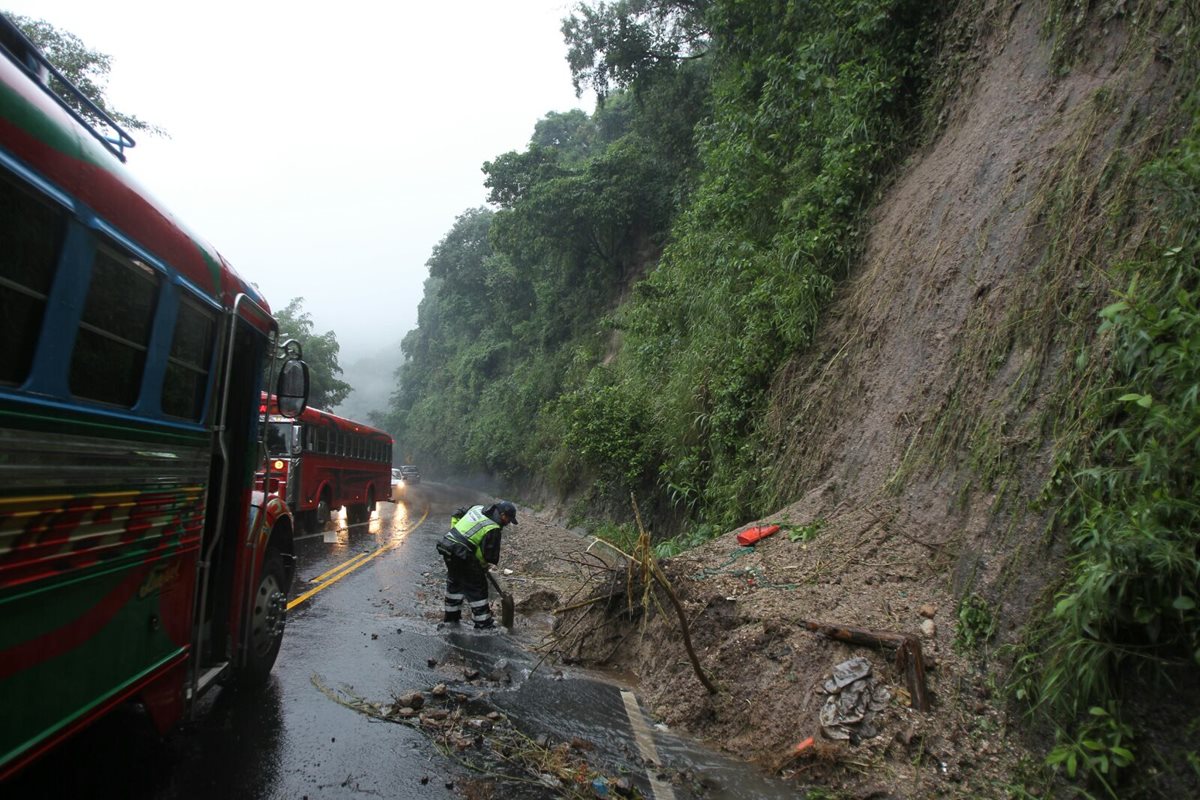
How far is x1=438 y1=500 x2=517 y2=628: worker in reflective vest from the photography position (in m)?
7.41

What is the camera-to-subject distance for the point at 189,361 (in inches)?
149

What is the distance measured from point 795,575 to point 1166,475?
3.26m

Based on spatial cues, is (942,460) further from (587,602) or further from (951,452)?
(587,602)

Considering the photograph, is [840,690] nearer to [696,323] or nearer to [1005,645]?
[1005,645]

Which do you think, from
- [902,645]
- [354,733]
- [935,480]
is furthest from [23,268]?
[935,480]

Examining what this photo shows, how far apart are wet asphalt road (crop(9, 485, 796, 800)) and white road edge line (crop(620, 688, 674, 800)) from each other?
0.05ft

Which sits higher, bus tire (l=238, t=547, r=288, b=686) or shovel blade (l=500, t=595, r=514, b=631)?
bus tire (l=238, t=547, r=288, b=686)

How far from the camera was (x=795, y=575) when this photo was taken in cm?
641

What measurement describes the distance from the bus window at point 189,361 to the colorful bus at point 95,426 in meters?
0.01

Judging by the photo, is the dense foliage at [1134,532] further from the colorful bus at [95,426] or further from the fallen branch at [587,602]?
the colorful bus at [95,426]

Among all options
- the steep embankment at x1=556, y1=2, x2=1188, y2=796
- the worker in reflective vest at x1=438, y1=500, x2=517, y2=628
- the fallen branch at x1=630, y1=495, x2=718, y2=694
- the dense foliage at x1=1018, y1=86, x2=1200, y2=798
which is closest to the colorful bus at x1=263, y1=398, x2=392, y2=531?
the worker in reflective vest at x1=438, y1=500, x2=517, y2=628

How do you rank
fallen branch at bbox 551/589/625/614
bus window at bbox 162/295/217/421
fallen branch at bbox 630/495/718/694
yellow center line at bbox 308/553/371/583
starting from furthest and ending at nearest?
yellow center line at bbox 308/553/371/583 → fallen branch at bbox 551/589/625/614 → fallen branch at bbox 630/495/718/694 → bus window at bbox 162/295/217/421

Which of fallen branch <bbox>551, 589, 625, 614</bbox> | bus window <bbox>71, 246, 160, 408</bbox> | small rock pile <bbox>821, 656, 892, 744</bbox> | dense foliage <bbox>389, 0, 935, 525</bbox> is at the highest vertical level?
dense foliage <bbox>389, 0, 935, 525</bbox>

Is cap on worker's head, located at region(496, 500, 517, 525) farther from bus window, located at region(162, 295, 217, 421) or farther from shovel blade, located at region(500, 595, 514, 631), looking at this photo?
bus window, located at region(162, 295, 217, 421)
